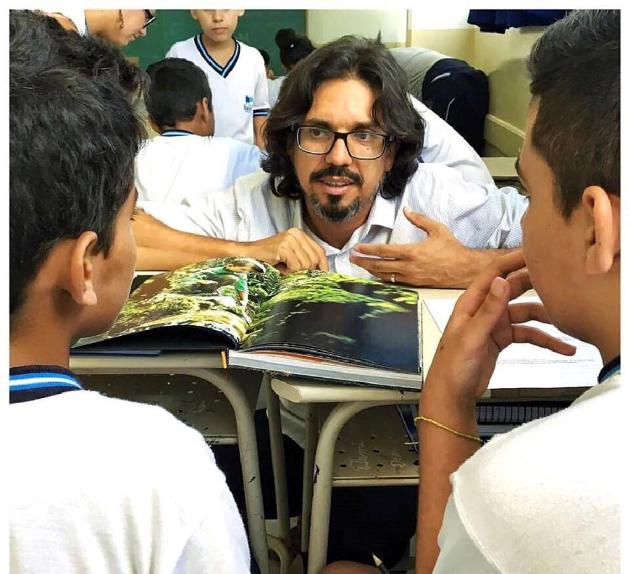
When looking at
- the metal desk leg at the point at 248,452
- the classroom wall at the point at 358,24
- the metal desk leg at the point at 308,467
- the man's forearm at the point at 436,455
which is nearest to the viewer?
the man's forearm at the point at 436,455

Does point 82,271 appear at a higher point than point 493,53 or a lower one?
higher

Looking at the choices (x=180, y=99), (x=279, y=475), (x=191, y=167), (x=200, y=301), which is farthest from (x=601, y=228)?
(x=180, y=99)

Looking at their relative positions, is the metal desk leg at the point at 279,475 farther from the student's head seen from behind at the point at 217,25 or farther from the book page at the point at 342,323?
the student's head seen from behind at the point at 217,25

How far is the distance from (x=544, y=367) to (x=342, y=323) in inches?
10.4

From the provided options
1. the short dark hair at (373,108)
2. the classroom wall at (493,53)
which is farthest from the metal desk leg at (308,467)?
the classroom wall at (493,53)

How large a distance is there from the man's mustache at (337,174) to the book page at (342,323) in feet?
1.38

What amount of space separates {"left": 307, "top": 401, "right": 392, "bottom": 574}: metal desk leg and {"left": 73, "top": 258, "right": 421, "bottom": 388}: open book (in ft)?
0.29

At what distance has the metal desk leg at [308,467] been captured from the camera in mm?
1330

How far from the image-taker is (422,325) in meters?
1.14

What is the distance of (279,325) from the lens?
1013 millimetres

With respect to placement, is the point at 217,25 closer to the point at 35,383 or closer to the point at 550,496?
the point at 35,383

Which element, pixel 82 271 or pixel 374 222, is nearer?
pixel 82 271

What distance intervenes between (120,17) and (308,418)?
3.59ft

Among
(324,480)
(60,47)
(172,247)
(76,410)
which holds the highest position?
(60,47)
